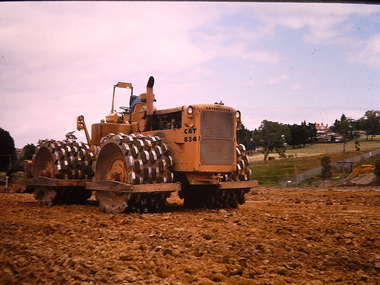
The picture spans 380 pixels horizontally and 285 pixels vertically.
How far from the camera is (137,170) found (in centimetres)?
1066

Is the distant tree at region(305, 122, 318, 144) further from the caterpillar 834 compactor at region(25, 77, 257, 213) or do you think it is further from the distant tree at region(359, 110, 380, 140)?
the caterpillar 834 compactor at region(25, 77, 257, 213)

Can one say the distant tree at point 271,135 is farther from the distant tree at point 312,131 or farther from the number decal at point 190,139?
the number decal at point 190,139

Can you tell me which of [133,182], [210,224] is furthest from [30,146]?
[210,224]

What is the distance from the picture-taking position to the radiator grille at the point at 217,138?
11.3m

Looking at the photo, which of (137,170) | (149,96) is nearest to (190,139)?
(137,170)

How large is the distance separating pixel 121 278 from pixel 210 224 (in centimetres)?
433

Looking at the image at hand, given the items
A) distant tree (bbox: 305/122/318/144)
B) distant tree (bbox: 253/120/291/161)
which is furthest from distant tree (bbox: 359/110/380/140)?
distant tree (bbox: 305/122/318/144)

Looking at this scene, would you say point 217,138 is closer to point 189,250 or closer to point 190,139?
point 190,139

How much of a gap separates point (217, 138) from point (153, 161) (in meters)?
1.68

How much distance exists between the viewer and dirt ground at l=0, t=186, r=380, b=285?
209 inches

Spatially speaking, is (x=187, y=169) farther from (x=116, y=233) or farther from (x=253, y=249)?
(x=253, y=249)

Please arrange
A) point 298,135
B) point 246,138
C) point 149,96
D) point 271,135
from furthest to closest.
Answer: point 246,138 → point 298,135 → point 271,135 → point 149,96

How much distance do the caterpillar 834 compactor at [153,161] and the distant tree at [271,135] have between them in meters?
75.1

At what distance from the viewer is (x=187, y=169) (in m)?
11.3
